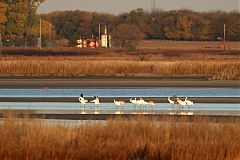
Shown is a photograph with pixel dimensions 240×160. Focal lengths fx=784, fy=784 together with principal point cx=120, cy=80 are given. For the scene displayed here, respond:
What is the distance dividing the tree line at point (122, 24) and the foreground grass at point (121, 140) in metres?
74.5

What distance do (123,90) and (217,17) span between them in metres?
73.9

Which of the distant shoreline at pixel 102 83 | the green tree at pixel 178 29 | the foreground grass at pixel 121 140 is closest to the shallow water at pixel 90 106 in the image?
the foreground grass at pixel 121 140

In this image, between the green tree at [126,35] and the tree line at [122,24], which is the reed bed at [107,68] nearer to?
the tree line at [122,24]

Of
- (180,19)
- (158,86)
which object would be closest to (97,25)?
(180,19)

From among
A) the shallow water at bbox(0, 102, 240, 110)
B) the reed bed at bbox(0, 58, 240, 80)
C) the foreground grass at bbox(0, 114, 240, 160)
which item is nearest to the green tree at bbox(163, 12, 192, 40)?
the reed bed at bbox(0, 58, 240, 80)

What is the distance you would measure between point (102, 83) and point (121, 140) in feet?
80.9

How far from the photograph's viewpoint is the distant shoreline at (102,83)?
127ft

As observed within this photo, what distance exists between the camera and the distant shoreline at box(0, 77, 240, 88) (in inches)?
1527

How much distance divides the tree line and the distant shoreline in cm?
4790

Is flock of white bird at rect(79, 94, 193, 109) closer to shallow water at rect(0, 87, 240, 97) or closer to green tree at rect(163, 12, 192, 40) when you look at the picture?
shallow water at rect(0, 87, 240, 97)

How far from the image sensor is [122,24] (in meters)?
104

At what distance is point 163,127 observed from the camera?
1664cm

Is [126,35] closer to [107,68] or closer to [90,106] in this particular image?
[107,68]

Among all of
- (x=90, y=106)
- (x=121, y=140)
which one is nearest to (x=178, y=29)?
(x=90, y=106)
